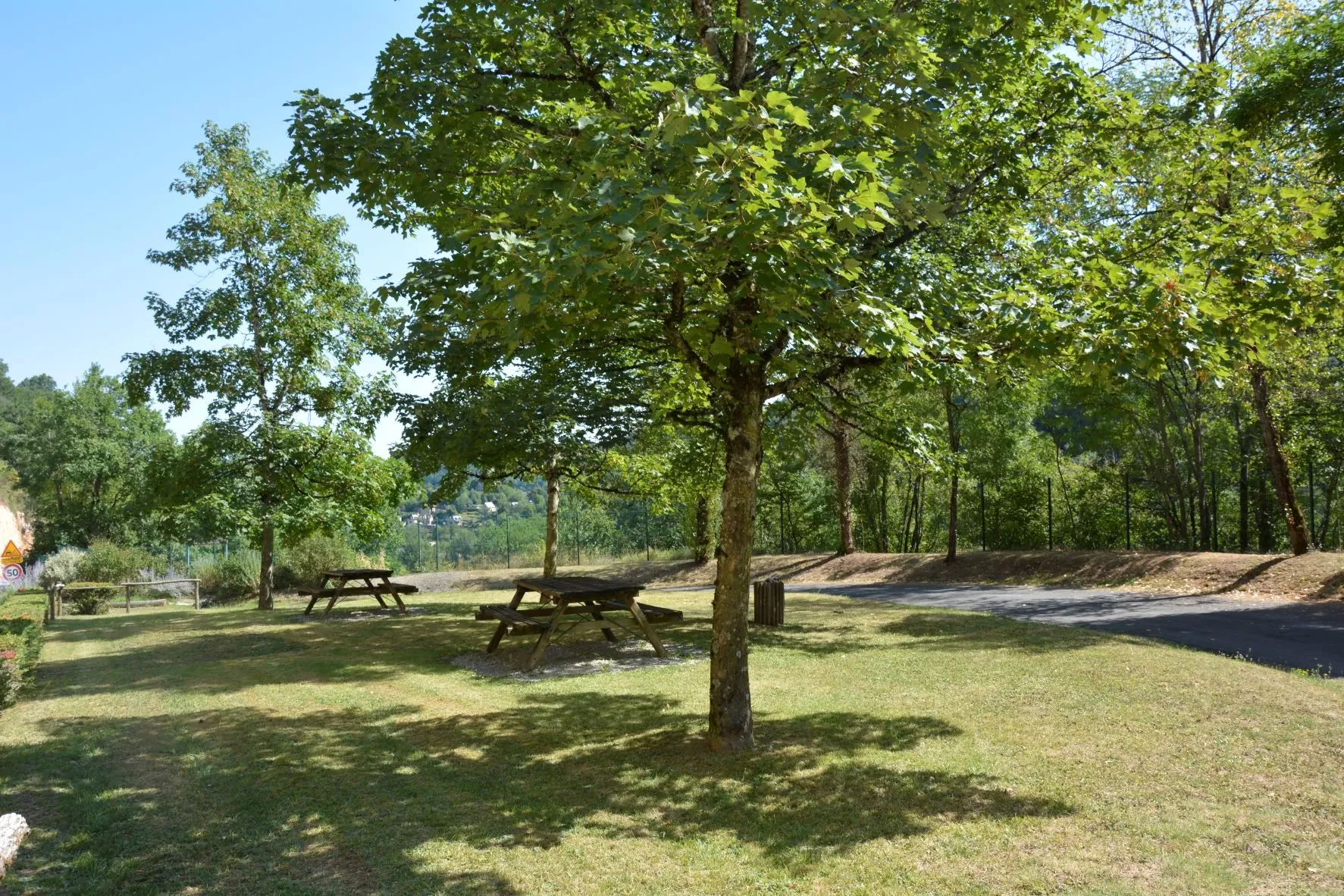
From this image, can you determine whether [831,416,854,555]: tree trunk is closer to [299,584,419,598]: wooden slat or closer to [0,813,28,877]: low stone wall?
[299,584,419,598]: wooden slat

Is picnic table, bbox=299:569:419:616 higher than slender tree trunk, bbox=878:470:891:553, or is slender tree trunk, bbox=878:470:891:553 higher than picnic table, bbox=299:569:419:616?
slender tree trunk, bbox=878:470:891:553

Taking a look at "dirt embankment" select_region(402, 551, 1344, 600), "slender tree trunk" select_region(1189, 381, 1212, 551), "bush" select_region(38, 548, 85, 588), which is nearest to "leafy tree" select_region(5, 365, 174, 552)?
"bush" select_region(38, 548, 85, 588)

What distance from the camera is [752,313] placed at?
235 inches

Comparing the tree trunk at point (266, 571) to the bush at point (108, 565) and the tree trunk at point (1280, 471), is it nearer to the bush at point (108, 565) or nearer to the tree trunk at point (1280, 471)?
the bush at point (108, 565)

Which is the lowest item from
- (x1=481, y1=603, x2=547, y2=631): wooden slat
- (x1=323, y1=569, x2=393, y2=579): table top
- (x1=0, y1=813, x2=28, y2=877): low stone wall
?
(x1=0, y1=813, x2=28, y2=877): low stone wall

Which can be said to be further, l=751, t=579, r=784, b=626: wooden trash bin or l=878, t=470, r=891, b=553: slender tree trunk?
l=878, t=470, r=891, b=553: slender tree trunk

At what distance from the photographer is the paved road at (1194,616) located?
980 cm

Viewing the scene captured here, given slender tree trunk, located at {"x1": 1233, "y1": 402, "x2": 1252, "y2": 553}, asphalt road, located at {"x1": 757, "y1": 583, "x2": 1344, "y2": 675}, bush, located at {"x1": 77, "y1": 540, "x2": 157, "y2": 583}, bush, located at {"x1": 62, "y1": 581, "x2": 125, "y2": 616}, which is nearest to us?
asphalt road, located at {"x1": 757, "y1": 583, "x2": 1344, "y2": 675}

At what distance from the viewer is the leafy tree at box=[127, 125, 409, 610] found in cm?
1662

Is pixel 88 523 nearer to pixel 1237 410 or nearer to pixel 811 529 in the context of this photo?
pixel 811 529

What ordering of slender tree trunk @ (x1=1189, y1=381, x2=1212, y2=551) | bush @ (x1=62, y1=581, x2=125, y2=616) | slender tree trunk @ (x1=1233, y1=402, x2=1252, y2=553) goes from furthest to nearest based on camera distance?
slender tree trunk @ (x1=1189, y1=381, x2=1212, y2=551)
slender tree trunk @ (x1=1233, y1=402, x2=1252, y2=553)
bush @ (x1=62, y1=581, x2=125, y2=616)

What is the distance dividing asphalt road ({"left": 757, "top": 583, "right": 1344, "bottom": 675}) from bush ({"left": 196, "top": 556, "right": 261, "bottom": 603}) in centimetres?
1618

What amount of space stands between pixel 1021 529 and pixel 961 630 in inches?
620

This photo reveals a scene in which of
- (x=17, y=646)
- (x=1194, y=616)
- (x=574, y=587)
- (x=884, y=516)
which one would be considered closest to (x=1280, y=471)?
(x=1194, y=616)
